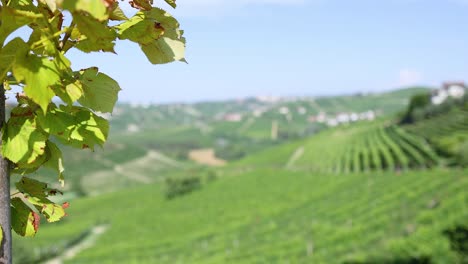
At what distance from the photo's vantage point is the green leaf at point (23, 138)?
1.04m

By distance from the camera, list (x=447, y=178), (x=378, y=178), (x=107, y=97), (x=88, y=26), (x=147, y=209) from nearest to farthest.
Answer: (x=88, y=26) < (x=107, y=97) < (x=447, y=178) < (x=378, y=178) < (x=147, y=209)

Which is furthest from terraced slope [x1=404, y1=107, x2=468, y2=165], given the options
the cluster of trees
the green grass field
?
the cluster of trees

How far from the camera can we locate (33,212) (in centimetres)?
129

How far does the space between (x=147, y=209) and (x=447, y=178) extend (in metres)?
55.0

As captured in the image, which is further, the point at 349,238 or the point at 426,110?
the point at 426,110

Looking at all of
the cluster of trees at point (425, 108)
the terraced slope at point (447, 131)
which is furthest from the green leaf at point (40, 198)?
the cluster of trees at point (425, 108)

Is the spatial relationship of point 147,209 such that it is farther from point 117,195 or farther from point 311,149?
point 311,149

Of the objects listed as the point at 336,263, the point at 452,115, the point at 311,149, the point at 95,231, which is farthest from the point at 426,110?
the point at 336,263

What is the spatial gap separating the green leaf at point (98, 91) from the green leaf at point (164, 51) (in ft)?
0.41

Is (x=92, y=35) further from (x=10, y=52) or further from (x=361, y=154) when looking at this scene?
(x=361, y=154)

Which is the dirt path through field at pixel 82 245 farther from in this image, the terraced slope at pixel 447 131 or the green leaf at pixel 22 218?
the green leaf at pixel 22 218

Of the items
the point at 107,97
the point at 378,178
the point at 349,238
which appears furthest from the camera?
the point at 378,178

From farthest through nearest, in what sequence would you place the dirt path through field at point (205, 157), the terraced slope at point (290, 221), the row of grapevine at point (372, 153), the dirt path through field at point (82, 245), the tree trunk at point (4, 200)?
the dirt path through field at point (205, 157)
the row of grapevine at point (372, 153)
the dirt path through field at point (82, 245)
the terraced slope at point (290, 221)
the tree trunk at point (4, 200)

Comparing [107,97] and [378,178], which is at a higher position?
[107,97]
